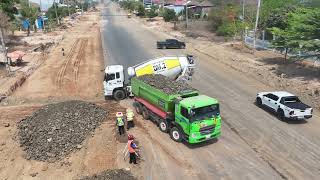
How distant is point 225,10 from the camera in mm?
67438

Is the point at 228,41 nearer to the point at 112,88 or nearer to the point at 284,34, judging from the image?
the point at 284,34

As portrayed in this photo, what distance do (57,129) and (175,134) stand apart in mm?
7297

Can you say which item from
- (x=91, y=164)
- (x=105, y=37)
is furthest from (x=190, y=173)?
(x=105, y=37)

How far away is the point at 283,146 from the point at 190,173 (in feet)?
21.0

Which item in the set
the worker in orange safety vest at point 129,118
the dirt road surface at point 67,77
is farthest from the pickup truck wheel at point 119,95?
the worker in orange safety vest at point 129,118

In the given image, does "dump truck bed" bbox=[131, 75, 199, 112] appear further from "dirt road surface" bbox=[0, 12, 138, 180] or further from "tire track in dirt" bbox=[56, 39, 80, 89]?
"tire track in dirt" bbox=[56, 39, 80, 89]

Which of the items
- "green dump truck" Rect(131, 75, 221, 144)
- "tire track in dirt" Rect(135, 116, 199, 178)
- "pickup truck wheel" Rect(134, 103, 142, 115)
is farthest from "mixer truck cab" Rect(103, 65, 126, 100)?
"tire track in dirt" Rect(135, 116, 199, 178)

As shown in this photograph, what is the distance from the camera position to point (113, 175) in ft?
56.2

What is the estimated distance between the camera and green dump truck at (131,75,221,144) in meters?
19.8

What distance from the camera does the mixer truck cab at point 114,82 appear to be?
28.7m

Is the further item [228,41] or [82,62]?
[228,41]

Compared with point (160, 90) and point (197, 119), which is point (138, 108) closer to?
point (160, 90)

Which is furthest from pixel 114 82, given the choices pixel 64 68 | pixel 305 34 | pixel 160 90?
pixel 305 34

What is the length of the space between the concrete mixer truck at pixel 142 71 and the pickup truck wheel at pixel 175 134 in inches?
341
